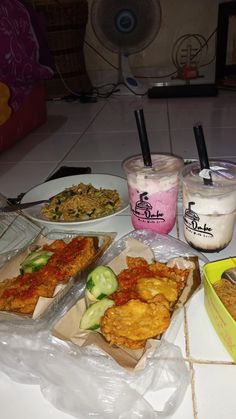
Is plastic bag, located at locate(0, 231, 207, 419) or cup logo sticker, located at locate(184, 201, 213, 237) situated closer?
plastic bag, located at locate(0, 231, 207, 419)

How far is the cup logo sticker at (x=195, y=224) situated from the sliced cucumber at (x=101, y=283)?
20 centimetres

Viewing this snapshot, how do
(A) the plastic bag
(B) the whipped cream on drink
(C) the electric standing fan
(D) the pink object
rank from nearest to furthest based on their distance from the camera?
(A) the plastic bag, (B) the whipped cream on drink, (D) the pink object, (C) the electric standing fan

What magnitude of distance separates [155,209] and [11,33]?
87 cm

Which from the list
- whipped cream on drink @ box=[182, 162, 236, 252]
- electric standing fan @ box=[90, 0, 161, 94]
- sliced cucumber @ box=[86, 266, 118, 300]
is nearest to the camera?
sliced cucumber @ box=[86, 266, 118, 300]

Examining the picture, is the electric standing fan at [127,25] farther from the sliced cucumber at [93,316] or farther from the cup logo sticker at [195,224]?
the sliced cucumber at [93,316]

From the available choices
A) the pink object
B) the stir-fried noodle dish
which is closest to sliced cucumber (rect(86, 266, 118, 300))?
the stir-fried noodle dish

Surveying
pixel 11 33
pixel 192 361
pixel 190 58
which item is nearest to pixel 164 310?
pixel 192 361

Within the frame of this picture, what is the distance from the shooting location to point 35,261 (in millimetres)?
622

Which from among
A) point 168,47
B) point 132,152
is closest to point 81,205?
point 132,152

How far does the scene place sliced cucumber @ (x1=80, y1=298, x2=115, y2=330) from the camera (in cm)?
51

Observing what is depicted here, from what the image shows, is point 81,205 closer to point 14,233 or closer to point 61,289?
point 14,233

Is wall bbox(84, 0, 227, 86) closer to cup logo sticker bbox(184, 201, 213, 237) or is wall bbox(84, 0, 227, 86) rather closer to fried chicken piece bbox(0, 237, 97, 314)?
cup logo sticker bbox(184, 201, 213, 237)

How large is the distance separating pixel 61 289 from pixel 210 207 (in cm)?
29

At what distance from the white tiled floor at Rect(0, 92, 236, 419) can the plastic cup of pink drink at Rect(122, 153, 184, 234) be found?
6 centimetres
